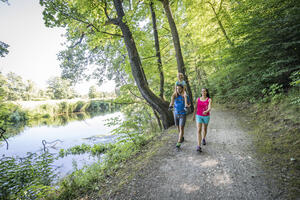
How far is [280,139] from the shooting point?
295 centimetres

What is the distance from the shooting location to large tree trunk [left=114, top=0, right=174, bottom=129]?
5.25 meters

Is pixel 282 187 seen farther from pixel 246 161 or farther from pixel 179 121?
pixel 179 121

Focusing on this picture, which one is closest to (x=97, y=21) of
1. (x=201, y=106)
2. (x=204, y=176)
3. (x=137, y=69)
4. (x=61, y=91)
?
(x=137, y=69)

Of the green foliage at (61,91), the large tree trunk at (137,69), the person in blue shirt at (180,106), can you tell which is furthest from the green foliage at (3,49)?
the green foliage at (61,91)

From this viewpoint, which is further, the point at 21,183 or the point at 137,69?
the point at 137,69

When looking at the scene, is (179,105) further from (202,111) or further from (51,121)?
(51,121)

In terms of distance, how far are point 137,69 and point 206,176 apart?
4592 millimetres

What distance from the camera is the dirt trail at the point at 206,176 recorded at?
1942 mm

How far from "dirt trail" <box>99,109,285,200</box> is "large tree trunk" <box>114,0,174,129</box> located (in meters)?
2.71

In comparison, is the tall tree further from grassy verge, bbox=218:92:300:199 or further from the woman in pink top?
grassy verge, bbox=218:92:300:199

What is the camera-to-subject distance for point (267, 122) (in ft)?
12.8

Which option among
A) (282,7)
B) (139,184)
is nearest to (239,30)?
(282,7)

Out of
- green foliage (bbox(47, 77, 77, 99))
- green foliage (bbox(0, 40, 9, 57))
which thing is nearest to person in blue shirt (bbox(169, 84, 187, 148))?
green foliage (bbox(0, 40, 9, 57))

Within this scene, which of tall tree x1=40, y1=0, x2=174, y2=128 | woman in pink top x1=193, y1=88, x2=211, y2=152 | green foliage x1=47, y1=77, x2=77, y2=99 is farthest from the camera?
green foliage x1=47, y1=77, x2=77, y2=99
